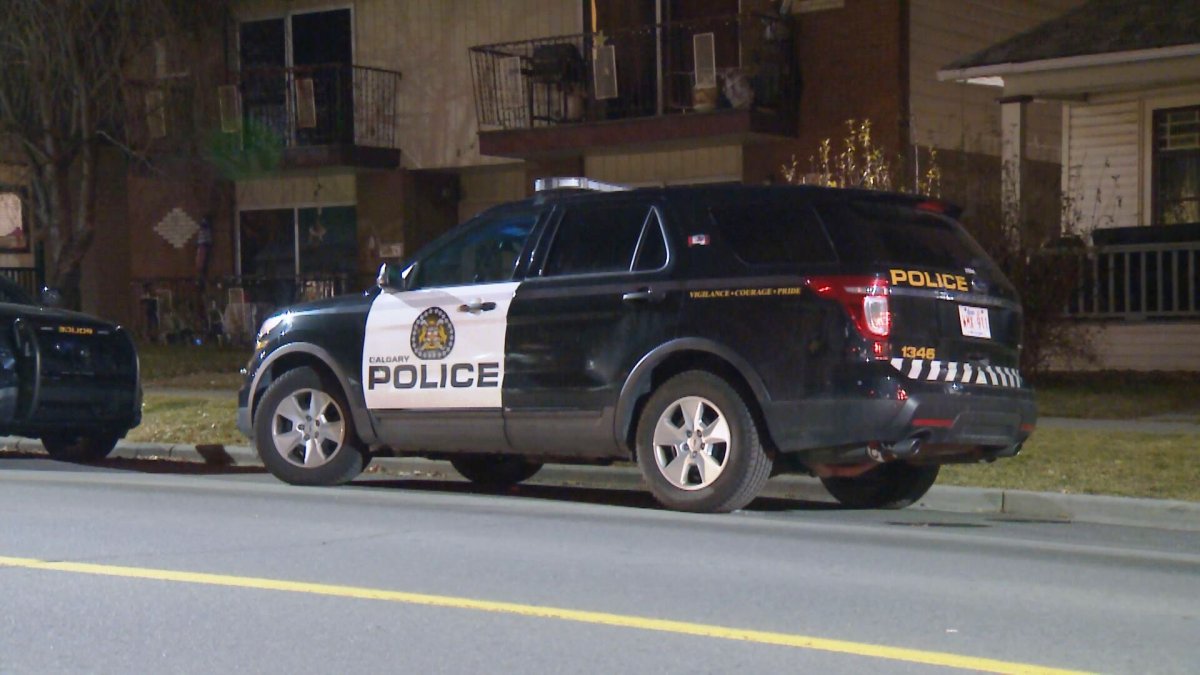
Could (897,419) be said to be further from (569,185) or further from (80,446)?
(80,446)

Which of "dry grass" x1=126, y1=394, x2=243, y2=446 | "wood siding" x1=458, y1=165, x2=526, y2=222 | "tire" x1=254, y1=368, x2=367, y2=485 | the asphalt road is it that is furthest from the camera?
"wood siding" x1=458, y1=165, x2=526, y2=222

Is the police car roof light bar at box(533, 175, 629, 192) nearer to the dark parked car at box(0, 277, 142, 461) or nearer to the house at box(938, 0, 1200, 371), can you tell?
the dark parked car at box(0, 277, 142, 461)

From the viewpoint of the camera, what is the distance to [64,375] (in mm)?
12750

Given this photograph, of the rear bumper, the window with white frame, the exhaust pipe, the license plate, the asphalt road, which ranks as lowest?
the asphalt road

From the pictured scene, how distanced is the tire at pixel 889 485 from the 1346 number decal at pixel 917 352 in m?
1.34

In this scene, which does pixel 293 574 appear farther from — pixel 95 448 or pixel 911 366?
pixel 95 448

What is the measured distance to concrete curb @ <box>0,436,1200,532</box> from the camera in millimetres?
9742

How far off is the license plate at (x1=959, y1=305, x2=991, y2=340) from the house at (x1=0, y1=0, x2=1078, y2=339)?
791 centimetres

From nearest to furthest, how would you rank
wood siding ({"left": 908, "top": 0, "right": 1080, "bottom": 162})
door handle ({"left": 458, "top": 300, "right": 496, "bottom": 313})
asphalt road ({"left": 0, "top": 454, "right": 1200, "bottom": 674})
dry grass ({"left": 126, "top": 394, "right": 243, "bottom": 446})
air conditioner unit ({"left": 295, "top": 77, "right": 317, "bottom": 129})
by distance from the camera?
asphalt road ({"left": 0, "top": 454, "right": 1200, "bottom": 674}) < door handle ({"left": 458, "top": 300, "right": 496, "bottom": 313}) < dry grass ({"left": 126, "top": 394, "right": 243, "bottom": 446}) < wood siding ({"left": 908, "top": 0, "right": 1080, "bottom": 162}) < air conditioner unit ({"left": 295, "top": 77, "right": 317, "bottom": 129})

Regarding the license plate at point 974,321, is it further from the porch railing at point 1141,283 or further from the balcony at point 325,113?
the balcony at point 325,113

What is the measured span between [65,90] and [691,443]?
12952mm

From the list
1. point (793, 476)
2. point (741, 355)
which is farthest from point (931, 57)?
point (741, 355)

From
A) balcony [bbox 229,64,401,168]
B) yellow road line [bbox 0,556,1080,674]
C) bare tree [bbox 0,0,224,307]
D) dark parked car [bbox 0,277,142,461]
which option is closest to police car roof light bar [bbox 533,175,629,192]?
yellow road line [bbox 0,556,1080,674]

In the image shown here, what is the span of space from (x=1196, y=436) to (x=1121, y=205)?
28.8 feet
